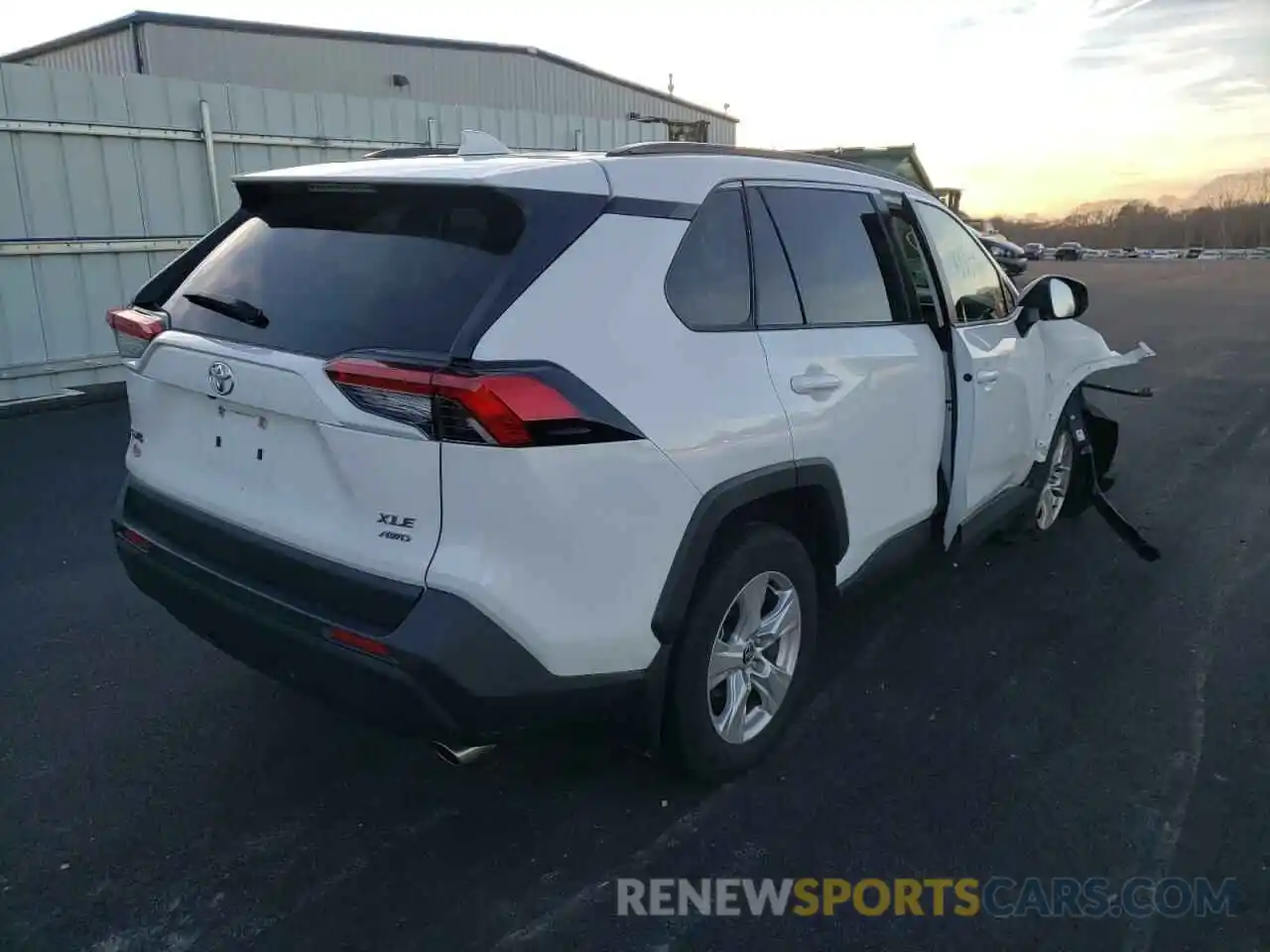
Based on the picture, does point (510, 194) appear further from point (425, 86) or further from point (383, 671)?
point (425, 86)

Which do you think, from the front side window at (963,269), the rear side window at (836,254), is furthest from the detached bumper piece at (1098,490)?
the rear side window at (836,254)

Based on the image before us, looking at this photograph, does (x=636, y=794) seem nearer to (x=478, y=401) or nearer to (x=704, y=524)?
(x=704, y=524)

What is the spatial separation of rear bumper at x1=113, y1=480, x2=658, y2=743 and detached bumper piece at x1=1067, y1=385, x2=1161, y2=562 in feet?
11.4

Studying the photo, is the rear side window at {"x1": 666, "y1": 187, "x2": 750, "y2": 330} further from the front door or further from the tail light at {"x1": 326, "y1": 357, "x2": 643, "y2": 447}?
the front door

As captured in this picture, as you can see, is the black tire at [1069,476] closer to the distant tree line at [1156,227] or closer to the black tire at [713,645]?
the black tire at [713,645]

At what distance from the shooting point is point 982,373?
13.3 ft

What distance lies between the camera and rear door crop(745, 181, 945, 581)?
10.2ft

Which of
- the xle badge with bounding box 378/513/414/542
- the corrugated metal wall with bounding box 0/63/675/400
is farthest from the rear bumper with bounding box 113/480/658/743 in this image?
the corrugated metal wall with bounding box 0/63/675/400

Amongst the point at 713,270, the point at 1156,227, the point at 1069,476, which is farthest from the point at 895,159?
the point at 1156,227

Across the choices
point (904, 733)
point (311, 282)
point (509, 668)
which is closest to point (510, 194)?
point (311, 282)

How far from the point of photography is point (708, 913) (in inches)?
102

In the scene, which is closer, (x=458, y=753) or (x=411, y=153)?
(x=458, y=753)

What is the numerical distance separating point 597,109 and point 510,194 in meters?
27.4

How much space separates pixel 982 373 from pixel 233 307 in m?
2.94
